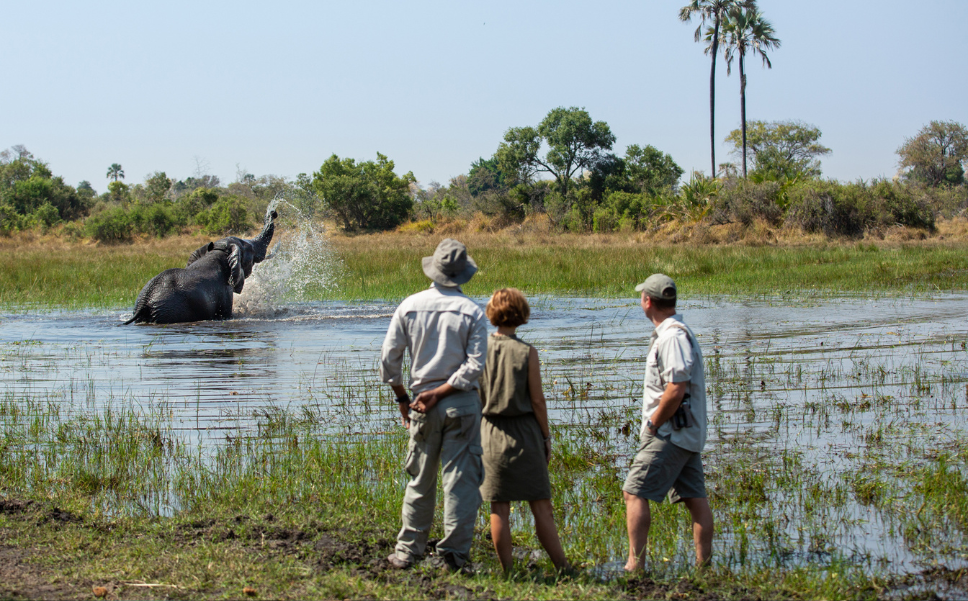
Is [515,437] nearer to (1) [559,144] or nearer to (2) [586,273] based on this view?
(2) [586,273]

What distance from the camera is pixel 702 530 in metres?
4.53

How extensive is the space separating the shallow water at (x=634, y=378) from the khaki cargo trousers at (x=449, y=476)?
5.22 ft

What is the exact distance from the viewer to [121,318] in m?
15.3

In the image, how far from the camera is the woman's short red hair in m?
4.33

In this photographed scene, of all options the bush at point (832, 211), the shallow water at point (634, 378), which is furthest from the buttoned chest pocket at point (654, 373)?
the bush at point (832, 211)

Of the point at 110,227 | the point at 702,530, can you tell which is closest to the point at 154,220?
the point at 110,227

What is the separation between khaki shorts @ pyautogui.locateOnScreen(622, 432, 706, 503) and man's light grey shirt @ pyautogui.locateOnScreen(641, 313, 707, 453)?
2.0 inches

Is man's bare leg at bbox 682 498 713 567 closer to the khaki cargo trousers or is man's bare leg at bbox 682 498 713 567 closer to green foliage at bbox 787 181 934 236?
the khaki cargo trousers

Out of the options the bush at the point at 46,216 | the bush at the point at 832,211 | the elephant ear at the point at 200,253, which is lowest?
the elephant ear at the point at 200,253

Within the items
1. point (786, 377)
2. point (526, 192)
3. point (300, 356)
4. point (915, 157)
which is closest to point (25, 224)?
point (526, 192)

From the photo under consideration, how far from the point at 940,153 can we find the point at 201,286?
67.1 m

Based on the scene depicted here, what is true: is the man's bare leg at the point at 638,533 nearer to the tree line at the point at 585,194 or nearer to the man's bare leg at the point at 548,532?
the man's bare leg at the point at 548,532

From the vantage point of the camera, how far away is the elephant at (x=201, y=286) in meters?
14.5

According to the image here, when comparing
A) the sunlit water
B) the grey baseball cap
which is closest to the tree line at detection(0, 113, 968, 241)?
the sunlit water
